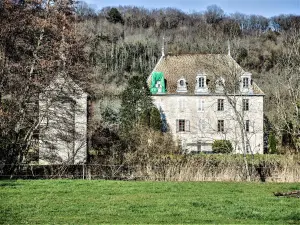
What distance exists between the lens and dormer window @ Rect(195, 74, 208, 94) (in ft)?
138

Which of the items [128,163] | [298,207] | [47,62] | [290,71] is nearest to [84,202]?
[298,207]

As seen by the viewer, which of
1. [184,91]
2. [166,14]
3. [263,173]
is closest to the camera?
[263,173]

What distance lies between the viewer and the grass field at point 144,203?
25.1 feet

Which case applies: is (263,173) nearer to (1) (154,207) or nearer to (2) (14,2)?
(1) (154,207)

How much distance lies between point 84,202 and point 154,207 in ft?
5.11

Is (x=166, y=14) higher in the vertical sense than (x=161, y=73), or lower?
higher

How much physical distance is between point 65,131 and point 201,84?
22.0 meters

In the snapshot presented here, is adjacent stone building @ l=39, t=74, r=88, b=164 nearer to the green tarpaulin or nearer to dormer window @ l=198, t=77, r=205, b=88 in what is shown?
the green tarpaulin

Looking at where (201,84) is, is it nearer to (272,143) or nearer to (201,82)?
(201,82)

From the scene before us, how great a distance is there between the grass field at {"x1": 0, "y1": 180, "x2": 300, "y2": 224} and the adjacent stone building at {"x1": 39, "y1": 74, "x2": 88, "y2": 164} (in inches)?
331

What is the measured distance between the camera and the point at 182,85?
42062 mm

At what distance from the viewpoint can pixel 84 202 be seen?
9.32m

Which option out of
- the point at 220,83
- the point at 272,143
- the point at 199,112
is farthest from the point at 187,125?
the point at 220,83

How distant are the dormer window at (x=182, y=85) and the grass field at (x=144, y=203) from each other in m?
29.4
